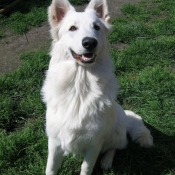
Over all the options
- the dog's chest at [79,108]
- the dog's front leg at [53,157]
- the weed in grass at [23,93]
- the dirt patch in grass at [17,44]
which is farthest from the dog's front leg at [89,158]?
the dirt patch in grass at [17,44]

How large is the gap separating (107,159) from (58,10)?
71.3 inches

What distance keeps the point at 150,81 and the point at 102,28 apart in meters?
1.95

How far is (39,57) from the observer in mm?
4551

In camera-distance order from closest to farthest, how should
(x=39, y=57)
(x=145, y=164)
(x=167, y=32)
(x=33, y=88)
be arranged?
1. (x=145, y=164)
2. (x=33, y=88)
3. (x=39, y=57)
4. (x=167, y=32)

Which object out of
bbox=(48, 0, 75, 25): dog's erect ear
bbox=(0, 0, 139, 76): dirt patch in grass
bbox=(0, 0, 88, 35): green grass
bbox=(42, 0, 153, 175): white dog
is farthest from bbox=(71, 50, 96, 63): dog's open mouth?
bbox=(0, 0, 88, 35): green grass

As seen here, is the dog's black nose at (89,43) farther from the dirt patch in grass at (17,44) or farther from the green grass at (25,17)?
the green grass at (25,17)

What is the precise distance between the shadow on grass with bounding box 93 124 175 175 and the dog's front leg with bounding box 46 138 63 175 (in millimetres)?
561

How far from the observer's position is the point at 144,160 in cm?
312

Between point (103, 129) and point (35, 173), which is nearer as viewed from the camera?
point (103, 129)

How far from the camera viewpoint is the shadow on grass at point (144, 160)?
3.00m

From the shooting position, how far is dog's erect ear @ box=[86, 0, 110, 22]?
2.59 metres

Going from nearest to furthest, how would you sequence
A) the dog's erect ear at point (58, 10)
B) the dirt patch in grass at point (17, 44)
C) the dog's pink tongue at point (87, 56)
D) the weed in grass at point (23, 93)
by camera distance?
the dog's pink tongue at point (87, 56) < the dog's erect ear at point (58, 10) < the weed in grass at point (23, 93) < the dirt patch in grass at point (17, 44)

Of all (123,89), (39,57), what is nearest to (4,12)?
(39,57)

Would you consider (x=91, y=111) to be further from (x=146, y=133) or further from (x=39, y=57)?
(x=39, y=57)
